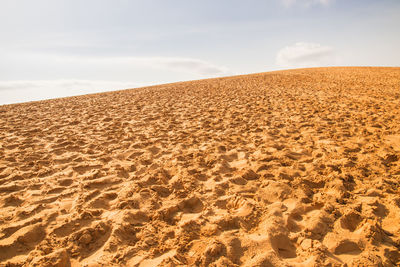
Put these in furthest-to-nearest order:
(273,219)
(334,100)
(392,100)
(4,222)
Result: (334,100) → (392,100) → (4,222) → (273,219)

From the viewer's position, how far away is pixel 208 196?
2.72 meters

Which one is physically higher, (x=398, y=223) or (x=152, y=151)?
(x=152, y=151)

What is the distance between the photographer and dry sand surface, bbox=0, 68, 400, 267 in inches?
74.4

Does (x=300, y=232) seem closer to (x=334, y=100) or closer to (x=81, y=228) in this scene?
(x=81, y=228)

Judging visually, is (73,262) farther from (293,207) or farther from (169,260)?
(293,207)

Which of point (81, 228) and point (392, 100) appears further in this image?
point (392, 100)

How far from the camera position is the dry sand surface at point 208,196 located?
6.20 feet

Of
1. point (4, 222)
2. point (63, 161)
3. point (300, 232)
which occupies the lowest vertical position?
point (300, 232)

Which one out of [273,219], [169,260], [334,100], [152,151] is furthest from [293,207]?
[334,100]

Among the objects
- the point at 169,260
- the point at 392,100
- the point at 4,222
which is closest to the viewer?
the point at 169,260

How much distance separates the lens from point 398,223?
6.65 ft

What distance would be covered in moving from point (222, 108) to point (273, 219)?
5.99 meters

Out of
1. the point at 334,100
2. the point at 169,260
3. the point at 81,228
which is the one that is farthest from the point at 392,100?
the point at 81,228

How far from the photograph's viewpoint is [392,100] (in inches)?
284
